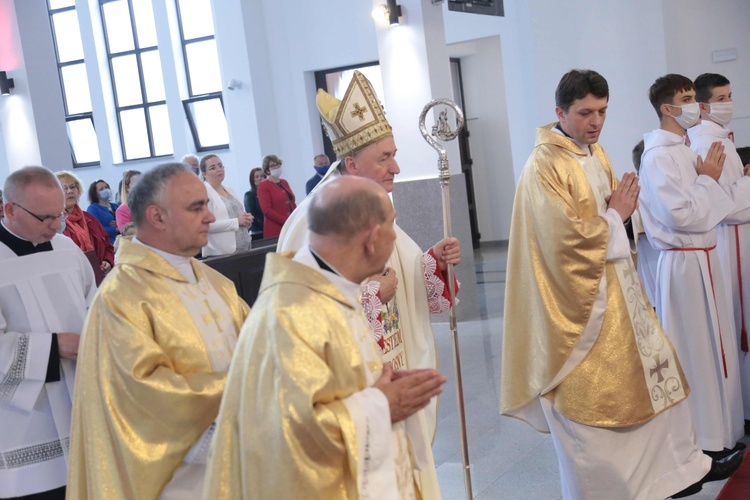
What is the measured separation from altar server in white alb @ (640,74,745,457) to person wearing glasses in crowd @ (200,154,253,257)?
3625 millimetres

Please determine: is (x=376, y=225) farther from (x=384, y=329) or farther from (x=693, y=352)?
(x=693, y=352)

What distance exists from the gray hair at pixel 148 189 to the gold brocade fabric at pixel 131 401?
219 millimetres

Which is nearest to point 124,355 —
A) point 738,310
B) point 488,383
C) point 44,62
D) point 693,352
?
point 693,352

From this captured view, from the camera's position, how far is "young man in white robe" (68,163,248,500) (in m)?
2.39

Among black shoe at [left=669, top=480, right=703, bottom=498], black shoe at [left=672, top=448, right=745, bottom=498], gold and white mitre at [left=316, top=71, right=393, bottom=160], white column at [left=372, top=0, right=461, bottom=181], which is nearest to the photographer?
gold and white mitre at [left=316, top=71, right=393, bottom=160]

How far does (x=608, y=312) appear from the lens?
352 cm

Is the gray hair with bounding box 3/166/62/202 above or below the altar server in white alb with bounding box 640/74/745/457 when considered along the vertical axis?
above

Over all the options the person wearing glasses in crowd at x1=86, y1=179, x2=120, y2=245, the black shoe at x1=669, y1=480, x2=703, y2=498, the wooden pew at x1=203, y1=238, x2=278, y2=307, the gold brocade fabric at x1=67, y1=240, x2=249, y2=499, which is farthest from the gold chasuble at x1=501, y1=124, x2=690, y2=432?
the person wearing glasses in crowd at x1=86, y1=179, x2=120, y2=245

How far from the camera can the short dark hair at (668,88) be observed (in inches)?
168

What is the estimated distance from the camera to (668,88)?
428 cm

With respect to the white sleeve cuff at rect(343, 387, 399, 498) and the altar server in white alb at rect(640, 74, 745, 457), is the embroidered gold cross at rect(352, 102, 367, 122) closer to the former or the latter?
the white sleeve cuff at rect(343, 387, 399, 498)

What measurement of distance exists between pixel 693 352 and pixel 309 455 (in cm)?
291

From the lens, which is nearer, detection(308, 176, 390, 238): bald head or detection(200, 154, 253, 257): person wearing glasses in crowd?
detection(308, 176, 390, 238): bald head

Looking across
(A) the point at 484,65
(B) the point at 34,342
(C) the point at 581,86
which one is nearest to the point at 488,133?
(A) the point at 484,65
